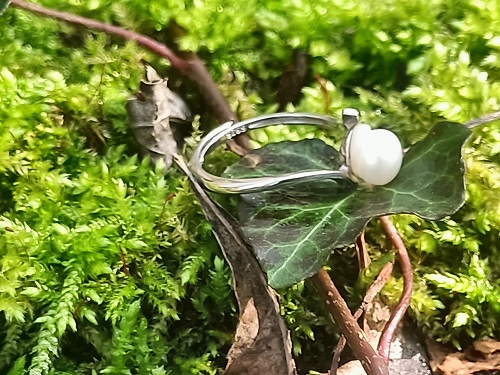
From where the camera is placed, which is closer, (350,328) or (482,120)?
(350,328)

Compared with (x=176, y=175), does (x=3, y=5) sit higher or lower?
higher

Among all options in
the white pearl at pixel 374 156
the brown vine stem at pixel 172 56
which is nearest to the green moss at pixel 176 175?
the brown vine stem at pixel 172 56

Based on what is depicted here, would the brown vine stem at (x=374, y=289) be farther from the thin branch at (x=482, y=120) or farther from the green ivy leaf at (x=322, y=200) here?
the thin branch at (x=482, y=120)

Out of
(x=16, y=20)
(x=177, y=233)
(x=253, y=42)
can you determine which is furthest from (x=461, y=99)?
(x=16, y=20)

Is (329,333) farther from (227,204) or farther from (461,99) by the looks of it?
(461,99)

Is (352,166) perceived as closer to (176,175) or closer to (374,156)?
(374,156)

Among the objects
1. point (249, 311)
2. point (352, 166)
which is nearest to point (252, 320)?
point (249, 311)
